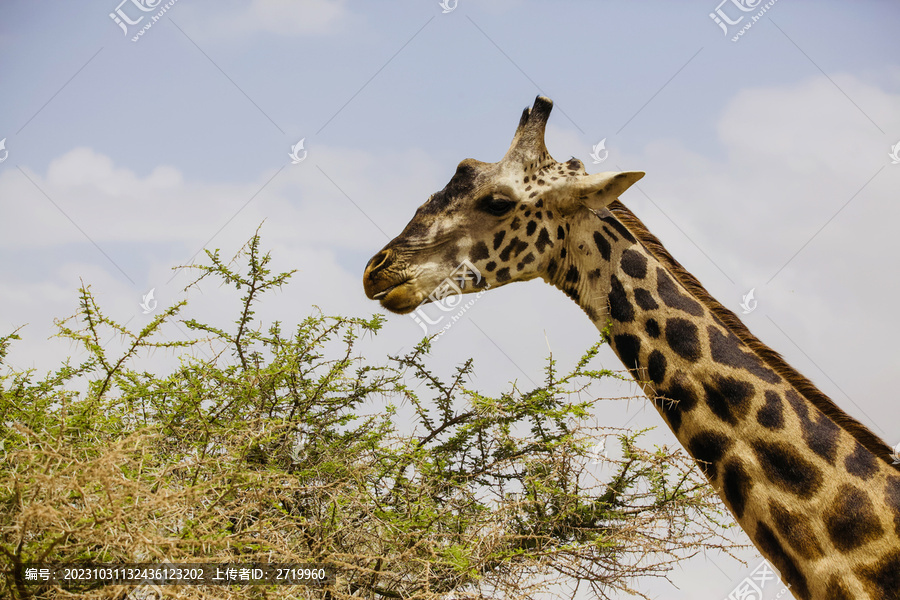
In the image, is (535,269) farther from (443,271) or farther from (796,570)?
(796,570)

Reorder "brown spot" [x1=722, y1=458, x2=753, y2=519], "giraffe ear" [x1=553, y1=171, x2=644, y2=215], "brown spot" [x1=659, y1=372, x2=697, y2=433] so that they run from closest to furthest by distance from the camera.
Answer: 1. "brown spot" [x1=722, y1=458, x2=753, y2=519]
2. "brown spot" [x1=659, y1=372, x2=697, y2=433]
3. "giraffe ear" [x1=553, y1=171, x2=644, y2=215]

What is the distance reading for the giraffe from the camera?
3.55 m

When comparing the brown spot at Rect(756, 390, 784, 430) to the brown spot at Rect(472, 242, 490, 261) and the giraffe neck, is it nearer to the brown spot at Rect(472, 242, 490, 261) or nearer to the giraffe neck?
the giraffe neck

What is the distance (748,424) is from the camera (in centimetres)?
383

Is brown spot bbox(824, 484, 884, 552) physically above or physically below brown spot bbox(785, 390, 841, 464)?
below

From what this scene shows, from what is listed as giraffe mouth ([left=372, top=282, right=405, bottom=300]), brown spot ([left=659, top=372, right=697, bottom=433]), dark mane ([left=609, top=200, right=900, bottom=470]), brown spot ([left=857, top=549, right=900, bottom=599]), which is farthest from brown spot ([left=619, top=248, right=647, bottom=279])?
brown spot ([left=857, top=549, right=900, bottom=599])

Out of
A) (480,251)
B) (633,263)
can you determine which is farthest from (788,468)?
(480,251)

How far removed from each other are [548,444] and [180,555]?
217 centimetres

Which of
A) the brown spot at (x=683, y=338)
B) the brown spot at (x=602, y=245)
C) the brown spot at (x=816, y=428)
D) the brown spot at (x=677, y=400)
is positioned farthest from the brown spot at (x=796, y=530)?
the brown spot at (x=602, y=245)

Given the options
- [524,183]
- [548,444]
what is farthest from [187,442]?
[524,183]

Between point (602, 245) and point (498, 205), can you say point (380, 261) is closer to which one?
point (498, 205)

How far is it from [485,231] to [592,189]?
2.22 ft

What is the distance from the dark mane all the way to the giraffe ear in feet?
1.38

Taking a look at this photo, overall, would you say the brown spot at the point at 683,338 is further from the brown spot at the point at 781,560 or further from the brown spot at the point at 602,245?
the brown spot at the point at 781,560
